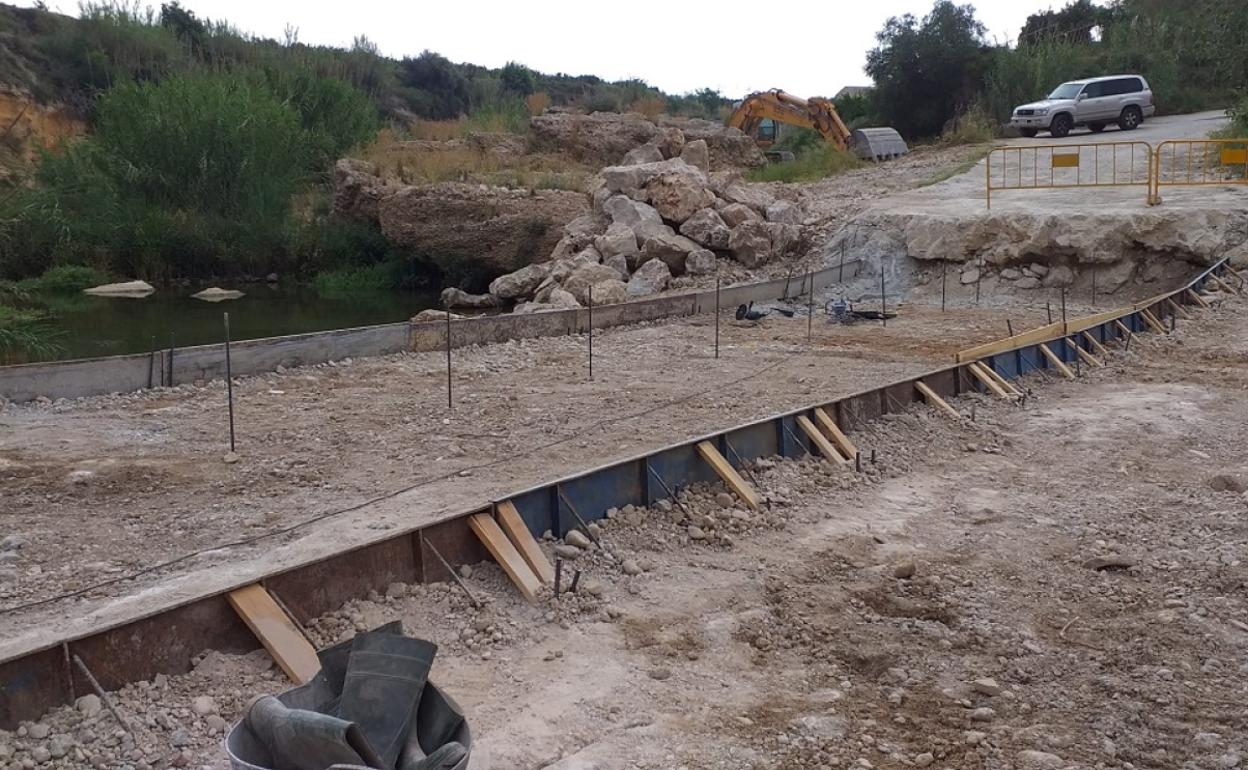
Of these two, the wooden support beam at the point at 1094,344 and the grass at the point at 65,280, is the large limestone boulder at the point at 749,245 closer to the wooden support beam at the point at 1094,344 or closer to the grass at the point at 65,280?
the wooden support beam at the point at 1094,344

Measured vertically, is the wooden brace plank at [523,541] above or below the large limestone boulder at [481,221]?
below

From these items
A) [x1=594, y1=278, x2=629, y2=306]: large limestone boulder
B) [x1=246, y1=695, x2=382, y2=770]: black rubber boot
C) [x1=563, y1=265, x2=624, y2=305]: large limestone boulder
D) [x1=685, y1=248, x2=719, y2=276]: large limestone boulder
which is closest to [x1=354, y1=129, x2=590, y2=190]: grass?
[x1=685, y1=248, x2=719, y2=276]: large limestone boulder

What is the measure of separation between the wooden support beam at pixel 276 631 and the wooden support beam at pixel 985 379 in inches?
289

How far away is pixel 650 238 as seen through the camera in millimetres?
19625

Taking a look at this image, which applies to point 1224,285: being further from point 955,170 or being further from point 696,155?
point 696,155

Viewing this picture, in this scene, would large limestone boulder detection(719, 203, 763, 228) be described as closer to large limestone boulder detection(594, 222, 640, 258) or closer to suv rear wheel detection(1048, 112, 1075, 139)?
large limestone boulder detection(594, 222, 640, 258)

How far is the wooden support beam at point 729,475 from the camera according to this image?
24.7 feet

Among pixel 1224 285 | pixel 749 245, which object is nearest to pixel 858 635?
pixel 1224 285

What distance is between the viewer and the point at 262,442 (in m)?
9.20

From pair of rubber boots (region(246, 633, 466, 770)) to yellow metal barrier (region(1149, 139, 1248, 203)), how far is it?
51.7 feet

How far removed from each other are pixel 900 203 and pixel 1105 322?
8152 millimetres

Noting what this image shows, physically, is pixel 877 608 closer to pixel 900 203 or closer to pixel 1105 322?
pixel 1105 322

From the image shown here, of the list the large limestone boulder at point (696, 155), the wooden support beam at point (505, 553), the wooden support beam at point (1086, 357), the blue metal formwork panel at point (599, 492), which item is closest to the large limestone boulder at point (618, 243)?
the large limestone boulder at point (696, 155)

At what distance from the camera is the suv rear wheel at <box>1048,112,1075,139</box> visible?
26891 mm
